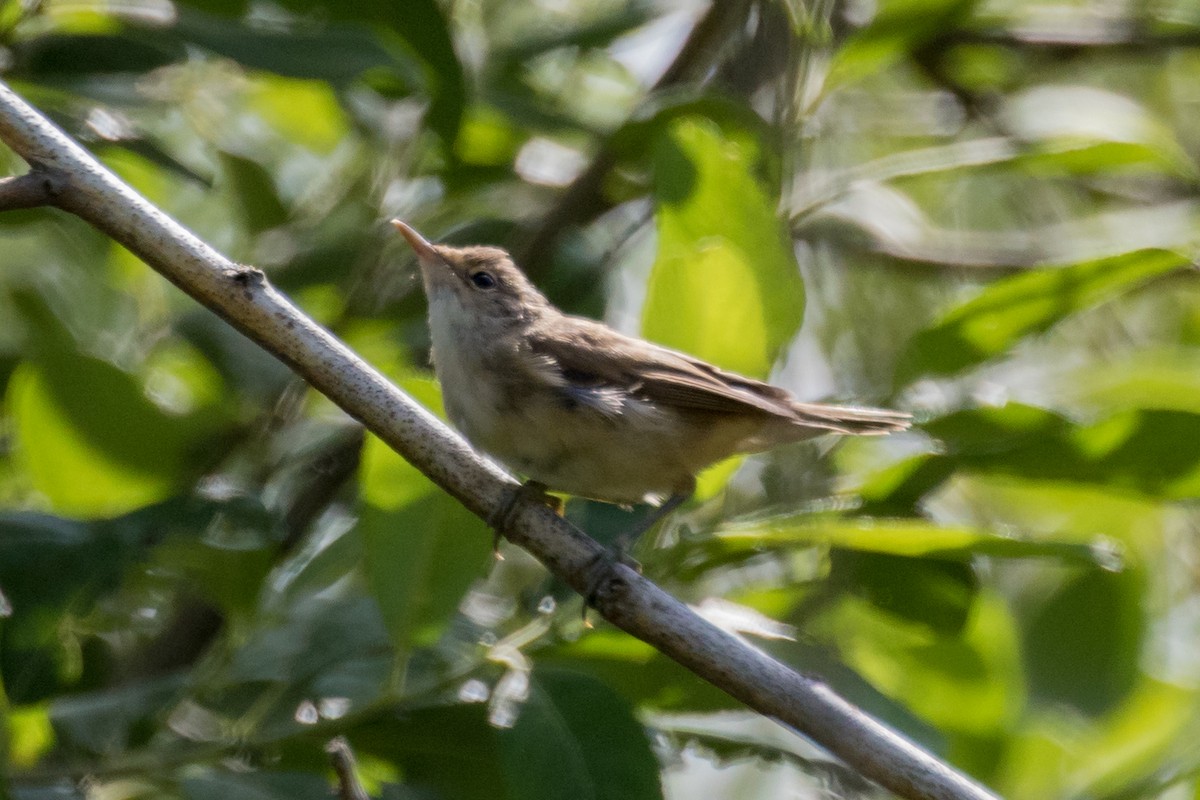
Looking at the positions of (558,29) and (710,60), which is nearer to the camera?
(558,29)

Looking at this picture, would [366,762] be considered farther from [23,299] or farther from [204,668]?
[23,299]

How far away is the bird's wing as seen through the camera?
3387mm

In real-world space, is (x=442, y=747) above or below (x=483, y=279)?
below

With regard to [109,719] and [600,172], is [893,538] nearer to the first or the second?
[109,719]

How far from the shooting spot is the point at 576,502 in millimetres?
3508

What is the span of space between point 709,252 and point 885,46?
3.53 ft

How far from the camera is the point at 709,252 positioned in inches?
109

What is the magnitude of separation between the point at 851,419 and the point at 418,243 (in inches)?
49.6

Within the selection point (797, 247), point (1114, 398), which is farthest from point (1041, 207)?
point (1114, 398)

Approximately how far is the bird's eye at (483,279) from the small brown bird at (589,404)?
0.06 ft

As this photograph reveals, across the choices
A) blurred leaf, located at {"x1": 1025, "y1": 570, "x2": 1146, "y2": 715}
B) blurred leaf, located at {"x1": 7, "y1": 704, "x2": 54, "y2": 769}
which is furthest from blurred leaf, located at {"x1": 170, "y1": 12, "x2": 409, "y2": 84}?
blurred leaf, located at {"x1": 1025, "y1": 570, "x2": 1146, "y2": 715}

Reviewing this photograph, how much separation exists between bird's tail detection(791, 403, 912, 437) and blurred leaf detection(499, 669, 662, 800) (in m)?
1.00

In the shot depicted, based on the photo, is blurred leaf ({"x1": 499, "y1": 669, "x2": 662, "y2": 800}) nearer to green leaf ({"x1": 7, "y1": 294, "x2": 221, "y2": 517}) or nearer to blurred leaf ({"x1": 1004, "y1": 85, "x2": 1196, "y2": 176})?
green leaf ({"x1": 7, "y1": 294, "x2": 221, "y2": 517})

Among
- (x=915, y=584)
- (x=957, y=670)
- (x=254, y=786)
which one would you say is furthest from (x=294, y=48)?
(x=957, y=670)
